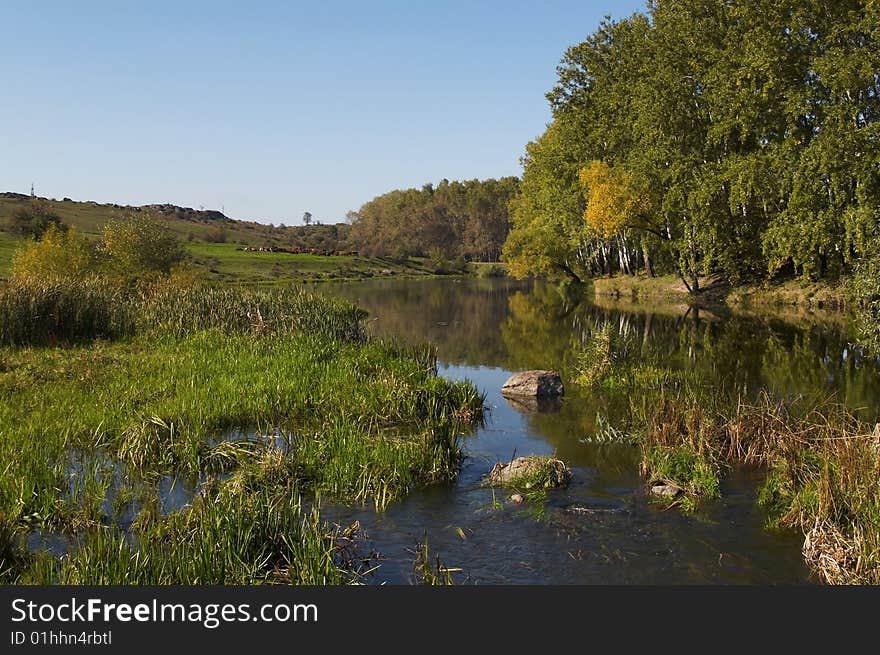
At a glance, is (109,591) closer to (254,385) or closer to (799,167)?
(254,385)

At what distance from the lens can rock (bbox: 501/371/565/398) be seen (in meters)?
19.8

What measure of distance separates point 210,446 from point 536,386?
9.76 metres

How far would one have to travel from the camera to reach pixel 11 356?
2058cm

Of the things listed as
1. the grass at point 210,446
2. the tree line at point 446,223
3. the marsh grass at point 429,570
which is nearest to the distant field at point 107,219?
the tree line at point 446,223

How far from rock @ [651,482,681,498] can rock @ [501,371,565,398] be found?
8.13 m

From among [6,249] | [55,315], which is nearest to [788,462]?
[55,315]

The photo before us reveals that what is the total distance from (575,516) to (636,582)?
2.14 meters

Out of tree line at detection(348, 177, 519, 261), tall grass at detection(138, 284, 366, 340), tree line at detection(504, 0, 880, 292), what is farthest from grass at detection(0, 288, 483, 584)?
tree line at detection(348, 177, 519, 261)

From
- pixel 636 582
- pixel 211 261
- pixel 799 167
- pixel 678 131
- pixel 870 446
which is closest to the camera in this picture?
pixel 636 582

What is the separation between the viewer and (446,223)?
153000 mm

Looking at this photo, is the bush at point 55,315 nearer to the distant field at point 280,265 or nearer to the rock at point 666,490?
the rock at point 666,490

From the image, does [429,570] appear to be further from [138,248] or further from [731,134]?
[731,134]

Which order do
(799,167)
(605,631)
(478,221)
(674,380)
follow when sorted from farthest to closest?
(478,221)
(799,167)
(674,380)
(605,631)

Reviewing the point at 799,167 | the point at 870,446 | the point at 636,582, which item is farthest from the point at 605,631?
the point at 799,167
